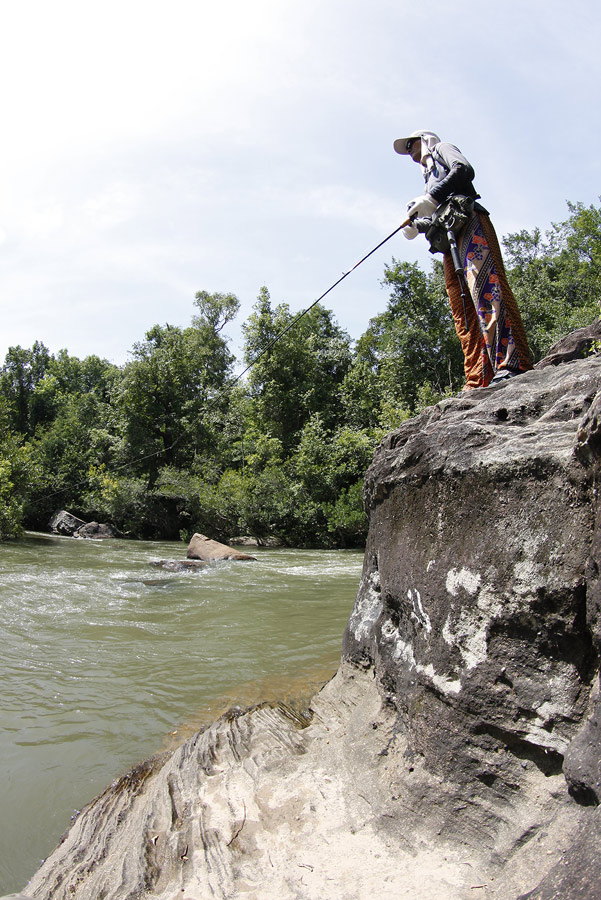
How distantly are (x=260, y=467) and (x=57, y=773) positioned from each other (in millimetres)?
21996

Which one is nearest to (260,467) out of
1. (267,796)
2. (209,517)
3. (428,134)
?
(209,517)

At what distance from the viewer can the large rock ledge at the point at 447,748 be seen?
180 centimetres

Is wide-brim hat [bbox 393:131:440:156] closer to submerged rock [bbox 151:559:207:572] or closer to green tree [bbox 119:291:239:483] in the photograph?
submerged rock [bbox 151:559:207:572]

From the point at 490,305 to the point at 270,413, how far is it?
1046 inches

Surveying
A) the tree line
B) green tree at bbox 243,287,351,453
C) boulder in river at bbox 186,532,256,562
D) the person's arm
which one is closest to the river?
boulder in river at bbox 186,532,256,562

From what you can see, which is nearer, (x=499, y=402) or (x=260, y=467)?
(x=499, y=402)

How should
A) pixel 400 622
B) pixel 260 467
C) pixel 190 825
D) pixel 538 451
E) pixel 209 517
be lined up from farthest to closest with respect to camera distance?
pixel 260 467, pixel 209 517, pixel 400 622, pixel 190 825, pixel 538 451

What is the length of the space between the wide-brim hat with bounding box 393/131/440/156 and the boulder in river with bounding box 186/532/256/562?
34.9ft

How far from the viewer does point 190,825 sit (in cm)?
233

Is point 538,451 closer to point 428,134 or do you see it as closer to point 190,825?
point 190,825

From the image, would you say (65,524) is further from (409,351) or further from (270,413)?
(409,351)

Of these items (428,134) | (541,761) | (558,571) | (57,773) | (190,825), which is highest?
(428,134)

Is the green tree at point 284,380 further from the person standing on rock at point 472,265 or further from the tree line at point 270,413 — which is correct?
the person standing on rock at point 472,265

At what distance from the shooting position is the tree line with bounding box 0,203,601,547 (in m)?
21.1
